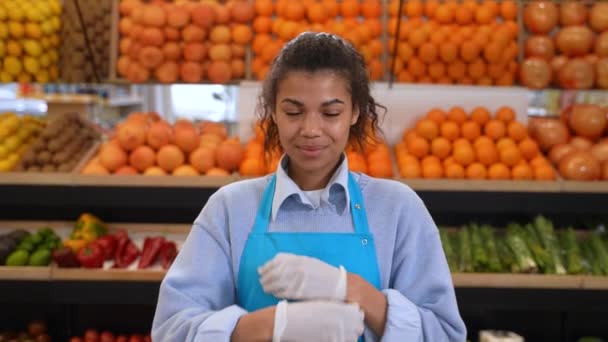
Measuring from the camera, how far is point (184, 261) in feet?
4.61

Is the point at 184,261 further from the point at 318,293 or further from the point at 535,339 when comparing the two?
the point at 535,339

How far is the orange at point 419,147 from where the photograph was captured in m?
3.23

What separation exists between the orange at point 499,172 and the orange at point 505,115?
13.9 inches

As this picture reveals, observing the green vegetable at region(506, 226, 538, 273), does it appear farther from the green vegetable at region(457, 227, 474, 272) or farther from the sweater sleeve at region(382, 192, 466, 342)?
the sweater sleeve at region(382, 192, 466, 342)

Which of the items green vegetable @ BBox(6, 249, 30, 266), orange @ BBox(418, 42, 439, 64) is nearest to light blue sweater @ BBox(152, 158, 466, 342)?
green vegetable @ BBox(6, 249, 30, 266)

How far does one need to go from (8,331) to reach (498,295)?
268cm

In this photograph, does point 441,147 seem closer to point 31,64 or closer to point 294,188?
point 294,188

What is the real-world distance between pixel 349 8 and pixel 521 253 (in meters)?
1.83

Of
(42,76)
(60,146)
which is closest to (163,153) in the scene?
(60,146)

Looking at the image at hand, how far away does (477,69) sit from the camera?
3564mm

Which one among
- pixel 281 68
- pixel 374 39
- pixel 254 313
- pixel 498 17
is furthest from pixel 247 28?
pixel 254 313

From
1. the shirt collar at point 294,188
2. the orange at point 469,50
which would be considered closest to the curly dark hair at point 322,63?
the shirt collar at point 294,188

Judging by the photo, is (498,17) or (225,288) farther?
(498,17)

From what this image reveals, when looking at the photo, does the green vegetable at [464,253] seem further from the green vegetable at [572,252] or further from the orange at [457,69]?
the orange at [457,69]
